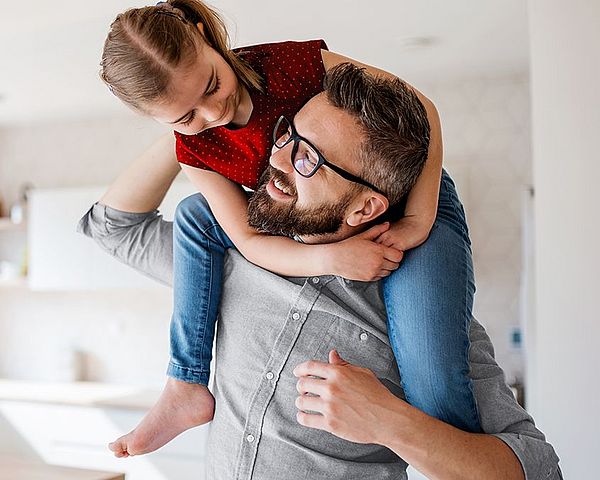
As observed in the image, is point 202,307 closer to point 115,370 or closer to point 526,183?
point 526,183

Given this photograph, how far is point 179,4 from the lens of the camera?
1484 millimetres

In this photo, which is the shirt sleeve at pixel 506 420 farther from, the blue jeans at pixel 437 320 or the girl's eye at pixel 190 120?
the girl's eye at pixel 190 120

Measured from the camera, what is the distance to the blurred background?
2.66 metres

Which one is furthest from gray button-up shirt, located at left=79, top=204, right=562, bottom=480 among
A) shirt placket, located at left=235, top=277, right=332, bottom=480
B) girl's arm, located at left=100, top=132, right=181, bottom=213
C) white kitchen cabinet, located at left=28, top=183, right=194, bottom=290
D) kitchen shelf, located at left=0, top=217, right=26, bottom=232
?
kitchen shelf, located at left=0, top=217, right=26, bottom=232

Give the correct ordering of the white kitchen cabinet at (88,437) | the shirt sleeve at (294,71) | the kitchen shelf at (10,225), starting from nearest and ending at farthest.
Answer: the shirt sleeve at (294,71) < the white kitchen cabinet at (88,437) < the kitchen shelf at (10,225)

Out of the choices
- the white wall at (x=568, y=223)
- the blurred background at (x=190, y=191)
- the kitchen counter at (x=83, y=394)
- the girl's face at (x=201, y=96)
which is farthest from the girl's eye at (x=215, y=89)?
the kitchen counter at (x=83, y=394)

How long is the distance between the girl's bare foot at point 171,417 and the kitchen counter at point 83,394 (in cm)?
277

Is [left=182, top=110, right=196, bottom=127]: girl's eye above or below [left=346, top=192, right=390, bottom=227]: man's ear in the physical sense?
above

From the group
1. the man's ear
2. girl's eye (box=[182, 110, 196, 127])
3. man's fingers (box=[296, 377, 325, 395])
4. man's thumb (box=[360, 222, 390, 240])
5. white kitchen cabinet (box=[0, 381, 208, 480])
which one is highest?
girl's eye (box=[182, 110, 196, 127])

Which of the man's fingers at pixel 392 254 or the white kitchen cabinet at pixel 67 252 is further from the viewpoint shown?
the white kitchen cabinet at pixel 67 252

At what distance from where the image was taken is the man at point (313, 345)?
135cm

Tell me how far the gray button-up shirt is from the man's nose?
0.21 meters

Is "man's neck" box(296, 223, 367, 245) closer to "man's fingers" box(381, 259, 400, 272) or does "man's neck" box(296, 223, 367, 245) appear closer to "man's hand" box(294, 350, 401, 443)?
"man's fingers" box(381, 259, 400, 272)

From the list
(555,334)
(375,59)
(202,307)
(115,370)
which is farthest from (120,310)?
(202,307)
